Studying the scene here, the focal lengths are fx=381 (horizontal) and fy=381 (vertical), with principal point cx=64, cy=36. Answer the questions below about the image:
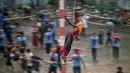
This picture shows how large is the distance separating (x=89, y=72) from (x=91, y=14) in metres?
12.4

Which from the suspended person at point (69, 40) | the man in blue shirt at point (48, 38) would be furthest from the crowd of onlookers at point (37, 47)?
the suspended person at point (69, 40)

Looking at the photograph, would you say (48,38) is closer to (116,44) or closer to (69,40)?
(116,44)

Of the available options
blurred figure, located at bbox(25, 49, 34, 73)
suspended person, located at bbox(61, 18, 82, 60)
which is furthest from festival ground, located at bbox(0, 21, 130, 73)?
suspended person, located at bbox(61, 18, 82, 60)

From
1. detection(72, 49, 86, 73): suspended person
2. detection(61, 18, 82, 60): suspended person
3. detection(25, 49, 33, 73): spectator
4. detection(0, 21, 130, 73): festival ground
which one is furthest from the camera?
detection(0, 21, 130, 73): festival ground

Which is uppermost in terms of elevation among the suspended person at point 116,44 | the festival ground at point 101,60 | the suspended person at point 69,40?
the suspended person at point 69,40

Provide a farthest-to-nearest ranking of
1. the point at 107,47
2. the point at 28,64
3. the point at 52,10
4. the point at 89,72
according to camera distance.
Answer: the point at 52,10
the point at 107,47
the point at 89,72
the point at 28,64

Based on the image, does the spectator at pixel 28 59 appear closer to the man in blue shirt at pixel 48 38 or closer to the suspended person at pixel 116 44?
the man in blue shirt at pixel 48 38

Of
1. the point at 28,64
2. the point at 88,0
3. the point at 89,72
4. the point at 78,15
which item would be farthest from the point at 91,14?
the point at 78,15

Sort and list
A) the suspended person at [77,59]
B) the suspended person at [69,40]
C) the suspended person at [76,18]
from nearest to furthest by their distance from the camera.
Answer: the suspended person at [69,40] < the suspended person at [76,18] < the suspended person at [77,59]

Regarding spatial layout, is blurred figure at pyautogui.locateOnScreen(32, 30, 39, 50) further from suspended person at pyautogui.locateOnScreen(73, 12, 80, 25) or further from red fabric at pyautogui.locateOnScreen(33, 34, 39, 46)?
suspended person at pyautogui.locateOnScreen(73, 12, 80, 25)

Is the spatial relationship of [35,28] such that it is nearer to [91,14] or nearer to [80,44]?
[80,44]

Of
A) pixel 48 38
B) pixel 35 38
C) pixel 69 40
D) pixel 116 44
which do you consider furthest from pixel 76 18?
pixel 35 38

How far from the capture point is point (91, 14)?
2983 centimetres

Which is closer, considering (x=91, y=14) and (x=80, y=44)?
(x=80, y=44)
